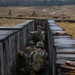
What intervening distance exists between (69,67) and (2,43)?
160 inches

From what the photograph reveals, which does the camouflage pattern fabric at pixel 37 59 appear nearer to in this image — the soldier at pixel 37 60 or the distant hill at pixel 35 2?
the soldier at pixel 37 60

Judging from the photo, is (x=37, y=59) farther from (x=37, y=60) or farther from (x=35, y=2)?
(x=35, y=2)

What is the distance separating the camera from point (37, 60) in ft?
30.3

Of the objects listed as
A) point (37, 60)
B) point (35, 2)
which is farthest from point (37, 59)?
point (35, 2)

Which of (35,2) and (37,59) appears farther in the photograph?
(35,2)

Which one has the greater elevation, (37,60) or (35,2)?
(37,60)

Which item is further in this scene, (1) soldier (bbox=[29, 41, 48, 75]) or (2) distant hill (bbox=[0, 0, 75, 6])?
(2) distant hill (bbox=[0, 0, 75, 6])

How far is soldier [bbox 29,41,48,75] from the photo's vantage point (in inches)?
355

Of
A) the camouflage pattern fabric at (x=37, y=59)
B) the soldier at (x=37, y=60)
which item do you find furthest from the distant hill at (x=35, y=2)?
the camouflage pattern fabric at (x=37, y=59)

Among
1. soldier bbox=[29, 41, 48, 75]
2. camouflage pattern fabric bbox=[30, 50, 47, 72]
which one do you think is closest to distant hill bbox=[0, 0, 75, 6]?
soldier bbox=[29, 41, 48, 75]

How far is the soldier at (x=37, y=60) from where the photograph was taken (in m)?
9.01

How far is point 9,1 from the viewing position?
8438 cm

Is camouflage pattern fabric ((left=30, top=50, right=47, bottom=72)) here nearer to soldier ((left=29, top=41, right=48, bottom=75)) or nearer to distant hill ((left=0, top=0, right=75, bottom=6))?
soldier ((left=29, top=41, right=48, bottom=75))

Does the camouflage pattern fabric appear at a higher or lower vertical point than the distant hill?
higher
